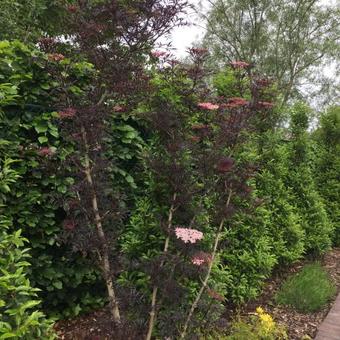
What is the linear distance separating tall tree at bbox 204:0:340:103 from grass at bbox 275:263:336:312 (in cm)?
1384

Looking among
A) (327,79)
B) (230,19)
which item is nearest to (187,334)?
(230,19)

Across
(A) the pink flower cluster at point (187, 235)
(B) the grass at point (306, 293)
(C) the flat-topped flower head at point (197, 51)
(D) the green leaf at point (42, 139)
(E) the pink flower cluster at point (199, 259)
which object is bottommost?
(B) the grass at point (306, 293)

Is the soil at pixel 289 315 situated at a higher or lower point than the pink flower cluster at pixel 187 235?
lower

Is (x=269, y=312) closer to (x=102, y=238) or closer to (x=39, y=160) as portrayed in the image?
(x=102, y=238)

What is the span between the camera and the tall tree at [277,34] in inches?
682

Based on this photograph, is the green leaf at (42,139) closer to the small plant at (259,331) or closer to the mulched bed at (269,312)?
the mulched bed at (269,312)

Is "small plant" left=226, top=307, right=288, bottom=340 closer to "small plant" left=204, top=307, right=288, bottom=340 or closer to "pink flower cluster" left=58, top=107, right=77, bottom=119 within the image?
"small plant" left=204, top=307, right=288, bottom=340

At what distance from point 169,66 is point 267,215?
2065mm

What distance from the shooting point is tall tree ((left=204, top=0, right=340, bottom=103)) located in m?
17.3

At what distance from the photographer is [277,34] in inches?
714

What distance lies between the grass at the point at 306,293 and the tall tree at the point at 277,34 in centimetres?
1384

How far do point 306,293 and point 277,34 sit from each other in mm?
16279

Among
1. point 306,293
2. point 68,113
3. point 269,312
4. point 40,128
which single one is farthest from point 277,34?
point 68,113

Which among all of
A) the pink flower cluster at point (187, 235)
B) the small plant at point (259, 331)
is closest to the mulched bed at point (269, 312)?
the small plant at point (259, 331)
